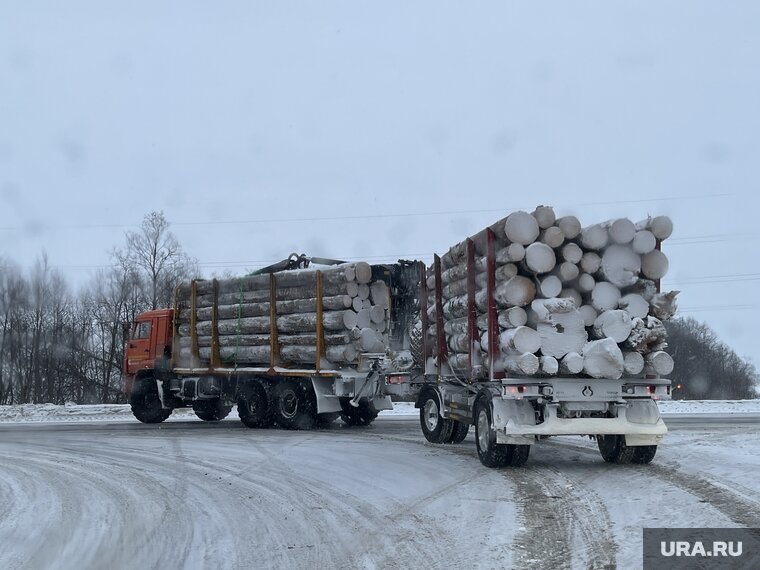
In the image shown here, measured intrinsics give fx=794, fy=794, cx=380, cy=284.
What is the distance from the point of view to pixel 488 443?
10.6m

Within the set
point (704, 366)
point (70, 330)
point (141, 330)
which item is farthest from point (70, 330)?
point (704, 366)

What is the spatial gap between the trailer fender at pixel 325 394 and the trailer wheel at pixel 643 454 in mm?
7689

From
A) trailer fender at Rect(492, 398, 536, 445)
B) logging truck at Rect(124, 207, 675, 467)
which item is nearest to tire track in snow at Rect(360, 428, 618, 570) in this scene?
trailer fender at Rect(492, 398, 536, 445)

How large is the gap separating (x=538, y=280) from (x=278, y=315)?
902 cm

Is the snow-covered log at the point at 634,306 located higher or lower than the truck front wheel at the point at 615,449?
higher

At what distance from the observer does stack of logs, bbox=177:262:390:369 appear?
54.7 feet

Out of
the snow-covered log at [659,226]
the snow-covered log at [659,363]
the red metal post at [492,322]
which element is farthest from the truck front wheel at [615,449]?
the snow-covered log at [659,226]

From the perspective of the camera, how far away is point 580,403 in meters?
10.1

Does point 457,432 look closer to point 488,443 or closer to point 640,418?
point 488,443

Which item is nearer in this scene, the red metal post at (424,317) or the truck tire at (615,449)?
the truck tire at (615,449)

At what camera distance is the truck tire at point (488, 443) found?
10.5m

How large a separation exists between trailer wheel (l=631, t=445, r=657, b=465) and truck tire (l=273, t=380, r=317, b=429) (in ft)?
27.2

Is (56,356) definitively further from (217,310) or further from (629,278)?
(629,278)

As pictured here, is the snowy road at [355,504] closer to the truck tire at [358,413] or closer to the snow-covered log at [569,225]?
the snow-covered log at [569,225]
